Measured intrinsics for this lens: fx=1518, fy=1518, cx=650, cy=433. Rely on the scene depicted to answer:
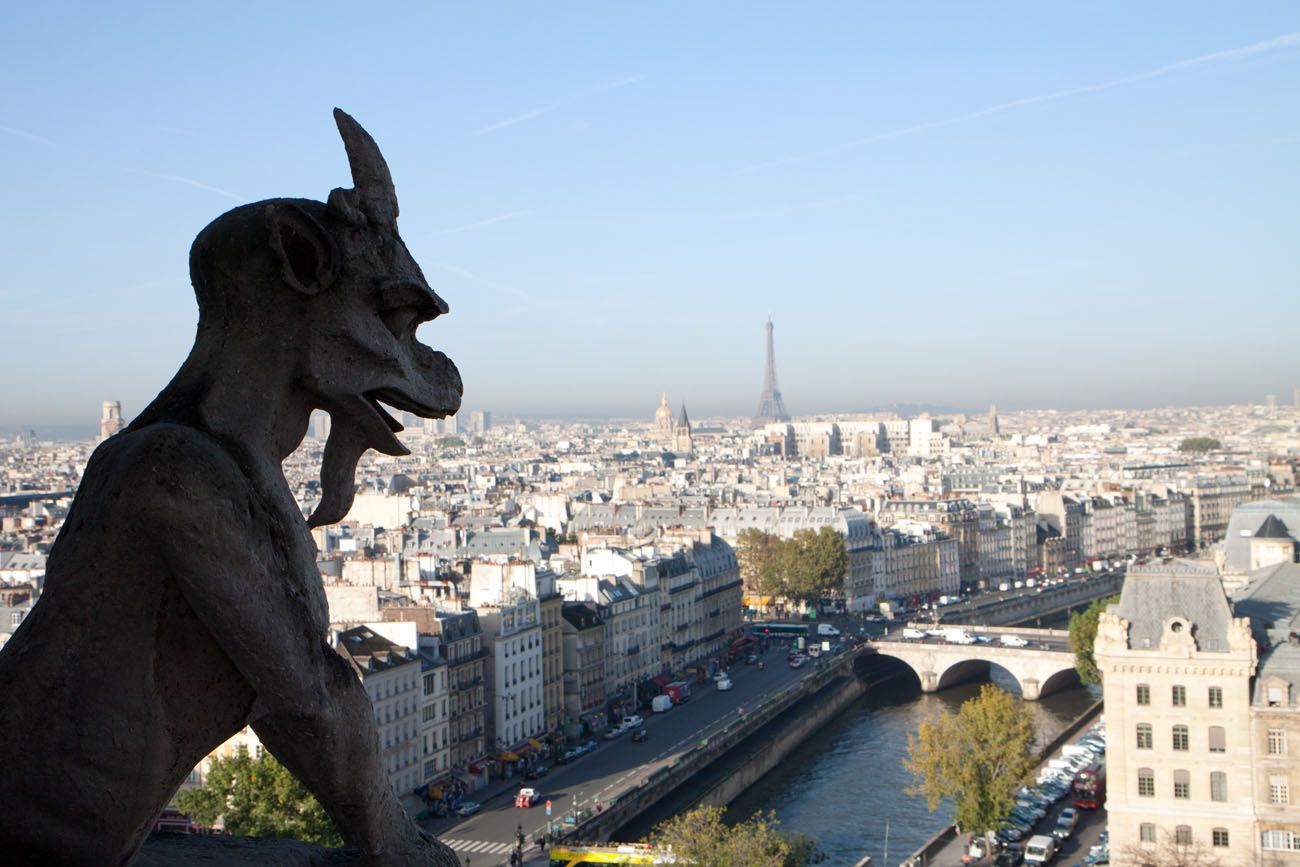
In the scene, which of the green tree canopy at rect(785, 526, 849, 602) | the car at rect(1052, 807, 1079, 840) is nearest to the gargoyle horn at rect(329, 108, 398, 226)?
the car at rect(1052, 807, 1079, 840)

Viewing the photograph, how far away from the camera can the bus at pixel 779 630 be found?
5809 centimetres

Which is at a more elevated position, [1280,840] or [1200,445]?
[1200,445]

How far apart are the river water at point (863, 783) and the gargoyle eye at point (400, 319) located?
91.2 feet

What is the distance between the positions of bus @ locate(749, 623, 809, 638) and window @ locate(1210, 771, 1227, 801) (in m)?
33.4

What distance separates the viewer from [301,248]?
277 centimetres

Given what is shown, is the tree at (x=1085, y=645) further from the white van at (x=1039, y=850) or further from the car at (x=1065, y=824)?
the white van at (x=1039, y=850)

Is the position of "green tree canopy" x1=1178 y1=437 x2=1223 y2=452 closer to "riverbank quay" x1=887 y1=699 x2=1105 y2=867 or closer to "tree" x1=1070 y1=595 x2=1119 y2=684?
"tree" x1=1070 y1=595 x2=1119 y2=684

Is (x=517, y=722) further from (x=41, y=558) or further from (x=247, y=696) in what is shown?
(x=247, y=696)

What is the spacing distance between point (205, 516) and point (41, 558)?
47.1 meters

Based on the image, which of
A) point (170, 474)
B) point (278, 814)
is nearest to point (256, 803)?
point (278, 814)

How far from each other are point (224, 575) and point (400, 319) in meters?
0.66

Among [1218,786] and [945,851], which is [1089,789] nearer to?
[945,851]

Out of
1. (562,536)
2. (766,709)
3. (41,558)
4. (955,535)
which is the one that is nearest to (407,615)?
(766,709)

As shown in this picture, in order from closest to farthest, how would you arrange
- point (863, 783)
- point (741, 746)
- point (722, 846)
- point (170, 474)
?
point (170, 474)
point (722, 846)
point (863, 783)
point (741, 746)
